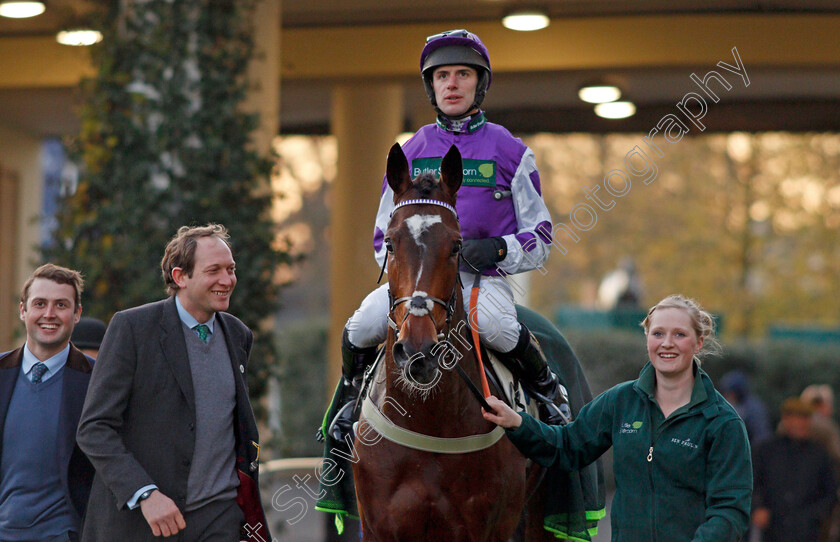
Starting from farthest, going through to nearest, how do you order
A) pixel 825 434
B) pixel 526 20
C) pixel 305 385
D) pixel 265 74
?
pixel 305 385 < pixel 825 434 < pixel 526 20 < pixel 265 74

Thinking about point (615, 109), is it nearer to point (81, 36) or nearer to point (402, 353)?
point (81, 36)

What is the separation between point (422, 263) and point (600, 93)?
644 cm

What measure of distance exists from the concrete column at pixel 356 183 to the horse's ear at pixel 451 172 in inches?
281

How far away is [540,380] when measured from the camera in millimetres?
4492

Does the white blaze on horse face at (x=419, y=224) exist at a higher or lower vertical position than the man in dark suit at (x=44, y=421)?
higher

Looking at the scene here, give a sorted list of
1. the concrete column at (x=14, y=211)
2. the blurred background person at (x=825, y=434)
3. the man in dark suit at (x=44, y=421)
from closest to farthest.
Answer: the man in dark suit at (x=44, y=421) → the blurred background person at (x=825, y=434) → the concrete column at (x=14, y=211)

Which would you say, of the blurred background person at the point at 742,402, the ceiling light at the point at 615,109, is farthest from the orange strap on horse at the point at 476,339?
the ceiling light at the point at 615,109

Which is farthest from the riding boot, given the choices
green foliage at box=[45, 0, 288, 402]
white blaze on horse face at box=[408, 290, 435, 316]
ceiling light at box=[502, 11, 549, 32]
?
ceiling light at box=[502, 11, 549, 32]

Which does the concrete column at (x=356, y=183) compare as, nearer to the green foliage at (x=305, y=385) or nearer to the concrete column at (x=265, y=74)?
the concrete column at (x=265, y=74)

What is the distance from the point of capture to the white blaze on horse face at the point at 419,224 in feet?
12.1

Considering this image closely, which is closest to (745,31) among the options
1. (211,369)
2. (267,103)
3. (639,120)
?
(639,120)

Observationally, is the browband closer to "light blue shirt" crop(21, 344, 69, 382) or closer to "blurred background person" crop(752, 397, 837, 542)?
"light blue shirt" crop(21, 344, 69, 382)

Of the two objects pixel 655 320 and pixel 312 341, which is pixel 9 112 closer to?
pixel 312 341

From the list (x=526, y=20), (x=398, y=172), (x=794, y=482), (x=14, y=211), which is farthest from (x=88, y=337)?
(x=14, y=211)
